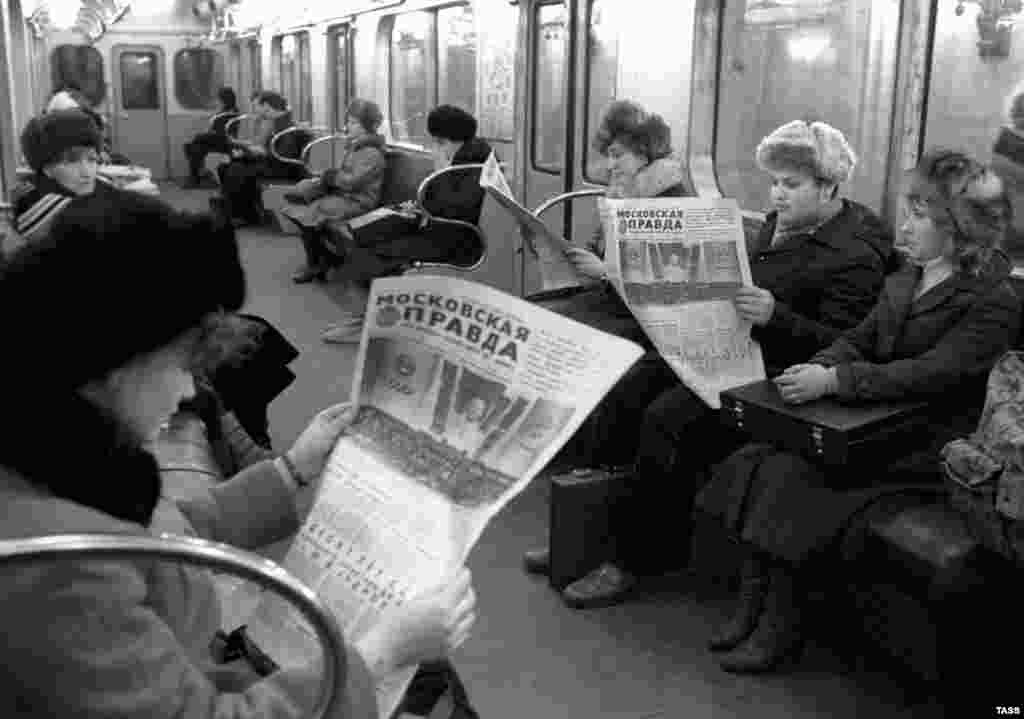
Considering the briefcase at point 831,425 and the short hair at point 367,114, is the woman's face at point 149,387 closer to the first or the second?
the briefcase at point 831,425

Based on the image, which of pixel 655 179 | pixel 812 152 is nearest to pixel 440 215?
pixel 655 179

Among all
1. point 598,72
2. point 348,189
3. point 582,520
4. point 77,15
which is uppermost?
point 77,15

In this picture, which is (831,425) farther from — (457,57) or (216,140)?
(216,140)

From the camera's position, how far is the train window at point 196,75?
1750 cm

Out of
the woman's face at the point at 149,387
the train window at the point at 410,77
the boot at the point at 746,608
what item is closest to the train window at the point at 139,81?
the train window at the point at 410,77

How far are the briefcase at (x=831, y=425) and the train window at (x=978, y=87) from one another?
684mm

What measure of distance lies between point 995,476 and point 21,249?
1903mm

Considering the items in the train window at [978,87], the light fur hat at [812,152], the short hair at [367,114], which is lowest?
the short hair at [367,114]

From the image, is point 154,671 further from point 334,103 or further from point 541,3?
point 334,103

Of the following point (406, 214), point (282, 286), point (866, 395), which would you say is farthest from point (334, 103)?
point (866, 395)

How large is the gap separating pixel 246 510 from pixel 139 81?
1754cm

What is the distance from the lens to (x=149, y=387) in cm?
106

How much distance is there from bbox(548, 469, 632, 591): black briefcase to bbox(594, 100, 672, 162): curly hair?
1.20 m

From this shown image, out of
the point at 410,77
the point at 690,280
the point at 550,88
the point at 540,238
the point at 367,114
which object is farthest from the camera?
the point at 410,77
